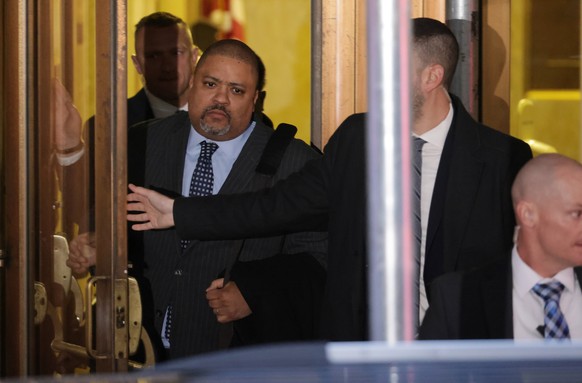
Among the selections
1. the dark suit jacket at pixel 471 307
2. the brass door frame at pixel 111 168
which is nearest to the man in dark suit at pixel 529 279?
the dark suit jacket at pixel 471 307

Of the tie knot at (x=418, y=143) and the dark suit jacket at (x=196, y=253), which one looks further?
the dark suit jacket at (x=196, y=253)

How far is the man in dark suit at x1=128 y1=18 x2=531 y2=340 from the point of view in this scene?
2.85 m

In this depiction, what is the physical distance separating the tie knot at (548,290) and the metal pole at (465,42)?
1.16 m

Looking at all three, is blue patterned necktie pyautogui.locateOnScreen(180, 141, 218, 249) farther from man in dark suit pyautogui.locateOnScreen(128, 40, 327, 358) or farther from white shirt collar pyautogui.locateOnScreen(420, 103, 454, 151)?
white shirt collar pyautogui.locateOnScreen(420, 103, 454, 151)

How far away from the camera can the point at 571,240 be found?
2568 millimetres

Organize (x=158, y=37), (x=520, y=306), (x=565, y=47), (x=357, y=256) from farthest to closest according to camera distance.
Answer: (x=158, y=37)
(x=565, y=47)
(x=357, y=256)
(x=520, y=306)

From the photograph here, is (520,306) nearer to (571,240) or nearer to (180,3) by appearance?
(571,240)

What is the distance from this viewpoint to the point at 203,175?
3.60 m

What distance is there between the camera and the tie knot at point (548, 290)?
2459 mm

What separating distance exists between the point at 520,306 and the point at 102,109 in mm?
1387

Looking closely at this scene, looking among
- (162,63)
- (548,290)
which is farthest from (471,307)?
(162,63)

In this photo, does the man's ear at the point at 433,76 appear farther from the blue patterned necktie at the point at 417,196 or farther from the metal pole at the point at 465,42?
the metal pole at the point at 465,42

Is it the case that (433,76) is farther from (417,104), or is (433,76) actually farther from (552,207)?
(552,207)

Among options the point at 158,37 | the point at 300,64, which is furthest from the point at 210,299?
the point at 300,64
